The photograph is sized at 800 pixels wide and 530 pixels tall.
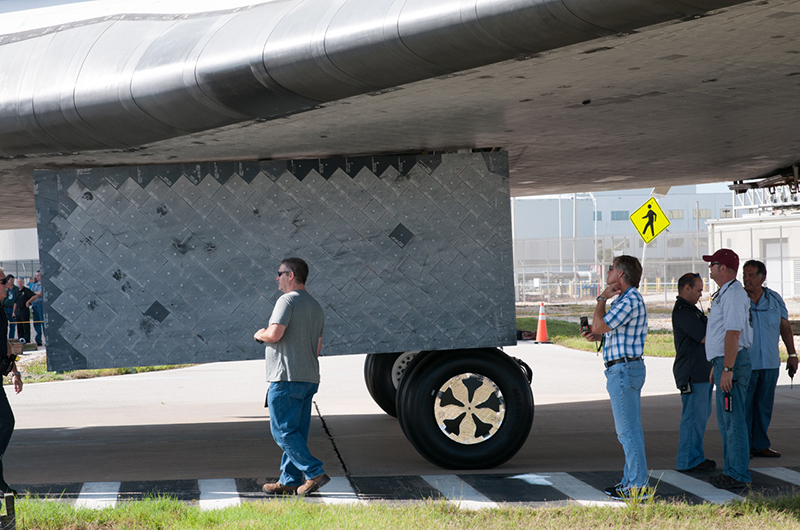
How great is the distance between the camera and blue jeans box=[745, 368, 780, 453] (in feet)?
23.7

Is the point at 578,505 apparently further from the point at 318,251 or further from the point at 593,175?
the point at 593,175

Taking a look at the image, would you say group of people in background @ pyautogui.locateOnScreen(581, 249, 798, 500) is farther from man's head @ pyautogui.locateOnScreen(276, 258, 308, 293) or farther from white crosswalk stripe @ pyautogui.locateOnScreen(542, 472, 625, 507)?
man's head @ pyautogui.locateOnScreen(276, 258, 308, 293)

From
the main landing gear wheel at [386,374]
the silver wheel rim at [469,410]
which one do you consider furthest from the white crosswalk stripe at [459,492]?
the main landing gear wheel at [386,374]

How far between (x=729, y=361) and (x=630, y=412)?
3.18ft

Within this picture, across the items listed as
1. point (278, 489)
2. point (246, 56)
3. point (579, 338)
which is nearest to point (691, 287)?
point (278, 489)

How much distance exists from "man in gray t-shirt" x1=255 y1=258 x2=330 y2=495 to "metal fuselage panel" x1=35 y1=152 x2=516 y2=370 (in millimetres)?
747

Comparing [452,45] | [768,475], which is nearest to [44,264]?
[452,45]

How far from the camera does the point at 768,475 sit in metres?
6.53

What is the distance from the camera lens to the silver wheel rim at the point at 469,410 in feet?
22.1

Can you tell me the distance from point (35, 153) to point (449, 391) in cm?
385

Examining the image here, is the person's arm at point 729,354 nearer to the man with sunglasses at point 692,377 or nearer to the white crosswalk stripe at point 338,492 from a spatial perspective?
the man with sunglasses at point 692,377

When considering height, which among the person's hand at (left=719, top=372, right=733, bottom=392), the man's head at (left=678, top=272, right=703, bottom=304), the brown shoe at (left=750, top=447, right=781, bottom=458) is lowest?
the brown shoe at (left=750, top=447, right=781, bottom=458)

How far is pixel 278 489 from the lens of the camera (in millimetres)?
6020

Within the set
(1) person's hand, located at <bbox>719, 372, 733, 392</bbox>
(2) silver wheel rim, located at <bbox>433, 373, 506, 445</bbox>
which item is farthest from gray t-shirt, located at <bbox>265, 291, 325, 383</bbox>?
(1) person's hand, located at <bbox>719, 372, 733, 392</bbox>
